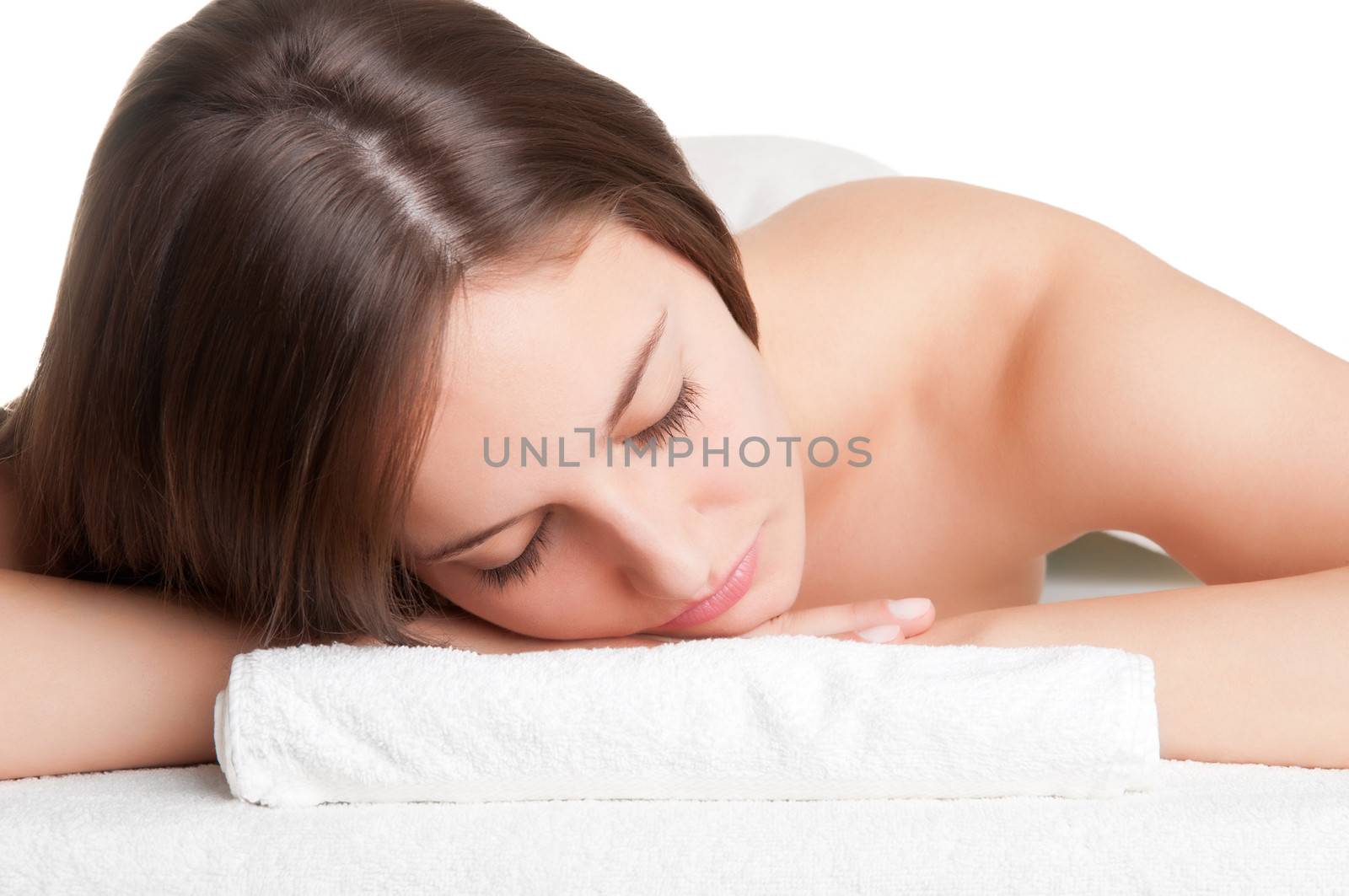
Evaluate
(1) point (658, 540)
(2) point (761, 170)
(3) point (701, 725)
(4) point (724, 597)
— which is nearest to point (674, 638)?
(4) point (724, 597)

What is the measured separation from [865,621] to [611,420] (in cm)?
30

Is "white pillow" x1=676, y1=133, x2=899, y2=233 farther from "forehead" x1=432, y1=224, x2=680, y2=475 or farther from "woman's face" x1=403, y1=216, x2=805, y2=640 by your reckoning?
"forehead" x1=432, y1=224, x2=680, y2=475

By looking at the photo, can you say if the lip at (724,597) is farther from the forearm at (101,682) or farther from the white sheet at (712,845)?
the forearm at (101,682)

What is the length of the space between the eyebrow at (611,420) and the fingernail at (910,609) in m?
0.30

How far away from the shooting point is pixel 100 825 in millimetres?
930

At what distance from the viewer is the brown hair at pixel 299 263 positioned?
1008mm

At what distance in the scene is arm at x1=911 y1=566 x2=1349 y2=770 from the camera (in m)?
1.01

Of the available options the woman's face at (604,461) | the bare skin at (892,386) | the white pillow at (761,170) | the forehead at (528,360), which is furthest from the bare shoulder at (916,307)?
the white pillow at (761,170)

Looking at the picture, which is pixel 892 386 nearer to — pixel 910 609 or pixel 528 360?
pixel 910 609

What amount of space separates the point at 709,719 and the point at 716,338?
385mm

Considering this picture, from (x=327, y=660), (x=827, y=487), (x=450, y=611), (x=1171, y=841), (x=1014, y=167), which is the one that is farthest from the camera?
(x=1014, y=167)

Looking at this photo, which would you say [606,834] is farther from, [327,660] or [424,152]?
[424,152]

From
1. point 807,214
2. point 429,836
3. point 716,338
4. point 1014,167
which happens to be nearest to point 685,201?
point 716,338

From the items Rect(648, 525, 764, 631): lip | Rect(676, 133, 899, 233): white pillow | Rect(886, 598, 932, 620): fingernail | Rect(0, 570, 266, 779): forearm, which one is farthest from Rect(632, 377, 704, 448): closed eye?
Rect(676, 133, 899, 233): white pillow
